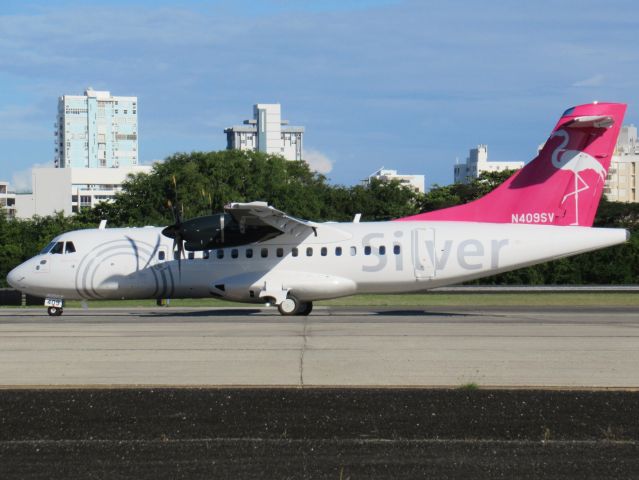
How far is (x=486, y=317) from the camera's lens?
91.8 ft

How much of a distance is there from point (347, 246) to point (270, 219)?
2706 mm

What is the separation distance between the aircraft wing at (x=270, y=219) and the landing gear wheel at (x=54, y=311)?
284 inches

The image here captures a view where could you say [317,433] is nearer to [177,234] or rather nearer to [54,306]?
[177,234]

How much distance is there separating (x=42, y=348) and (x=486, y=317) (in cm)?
1433

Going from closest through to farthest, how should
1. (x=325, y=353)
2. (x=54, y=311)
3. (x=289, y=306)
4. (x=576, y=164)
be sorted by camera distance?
1. (x=325, y=353)
2. (x=576, y=164)
3. (x=289, y=306)
4. (x=54, y=311)

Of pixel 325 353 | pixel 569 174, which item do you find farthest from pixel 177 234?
pixel 325 353

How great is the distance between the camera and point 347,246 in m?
30.1

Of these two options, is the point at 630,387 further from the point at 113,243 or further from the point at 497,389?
the point at 113,243

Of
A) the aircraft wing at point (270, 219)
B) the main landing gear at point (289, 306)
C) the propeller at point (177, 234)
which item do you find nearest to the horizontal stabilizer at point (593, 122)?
the aircraft wing at point (270, 219)

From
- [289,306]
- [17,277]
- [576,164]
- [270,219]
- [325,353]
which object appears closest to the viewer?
[325,353]

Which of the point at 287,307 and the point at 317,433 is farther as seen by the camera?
the point at 287,307

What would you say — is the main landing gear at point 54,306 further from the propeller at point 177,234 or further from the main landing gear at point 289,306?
the main landing gear at point 289,306

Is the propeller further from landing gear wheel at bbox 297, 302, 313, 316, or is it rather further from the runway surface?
the runway surface

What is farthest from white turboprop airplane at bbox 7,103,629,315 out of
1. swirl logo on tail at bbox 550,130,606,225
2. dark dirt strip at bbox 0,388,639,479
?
dark dirt strip at bbox 0,388,639,479
